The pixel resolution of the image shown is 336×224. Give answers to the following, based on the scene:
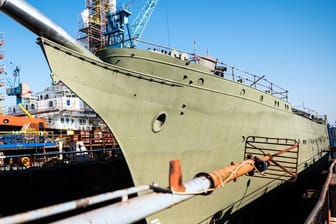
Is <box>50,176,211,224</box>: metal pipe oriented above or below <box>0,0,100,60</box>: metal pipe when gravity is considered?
below

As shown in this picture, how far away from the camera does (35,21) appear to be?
4250 mm

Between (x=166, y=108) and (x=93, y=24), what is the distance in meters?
35.8

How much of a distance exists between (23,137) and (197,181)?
1750cm

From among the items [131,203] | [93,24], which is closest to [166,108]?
[131,203]

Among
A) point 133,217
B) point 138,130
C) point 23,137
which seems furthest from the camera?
point 23,137

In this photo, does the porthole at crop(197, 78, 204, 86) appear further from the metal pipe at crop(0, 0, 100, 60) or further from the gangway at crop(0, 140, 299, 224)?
the gangway at crop(0, 140, 299, 224)

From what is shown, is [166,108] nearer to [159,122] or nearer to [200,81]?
[159,122]

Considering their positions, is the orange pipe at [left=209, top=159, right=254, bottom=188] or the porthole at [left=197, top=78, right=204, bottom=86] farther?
the porthole at [left=197, top=78, right=204, bottom=86]

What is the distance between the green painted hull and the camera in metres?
A: 5.41

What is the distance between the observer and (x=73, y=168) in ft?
40.7

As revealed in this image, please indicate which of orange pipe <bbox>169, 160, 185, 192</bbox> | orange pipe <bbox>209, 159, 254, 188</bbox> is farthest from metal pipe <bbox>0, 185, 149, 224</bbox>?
orange pipe <bbox>209, 159, 254, 188</bbox>

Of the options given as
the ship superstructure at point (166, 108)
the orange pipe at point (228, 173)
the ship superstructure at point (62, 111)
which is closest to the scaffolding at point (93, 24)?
the ship superstructure at point (62, 111)

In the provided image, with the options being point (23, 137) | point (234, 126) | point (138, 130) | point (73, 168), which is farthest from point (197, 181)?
point (23, 137)

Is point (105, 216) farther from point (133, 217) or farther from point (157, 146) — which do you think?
point (157, 146)
